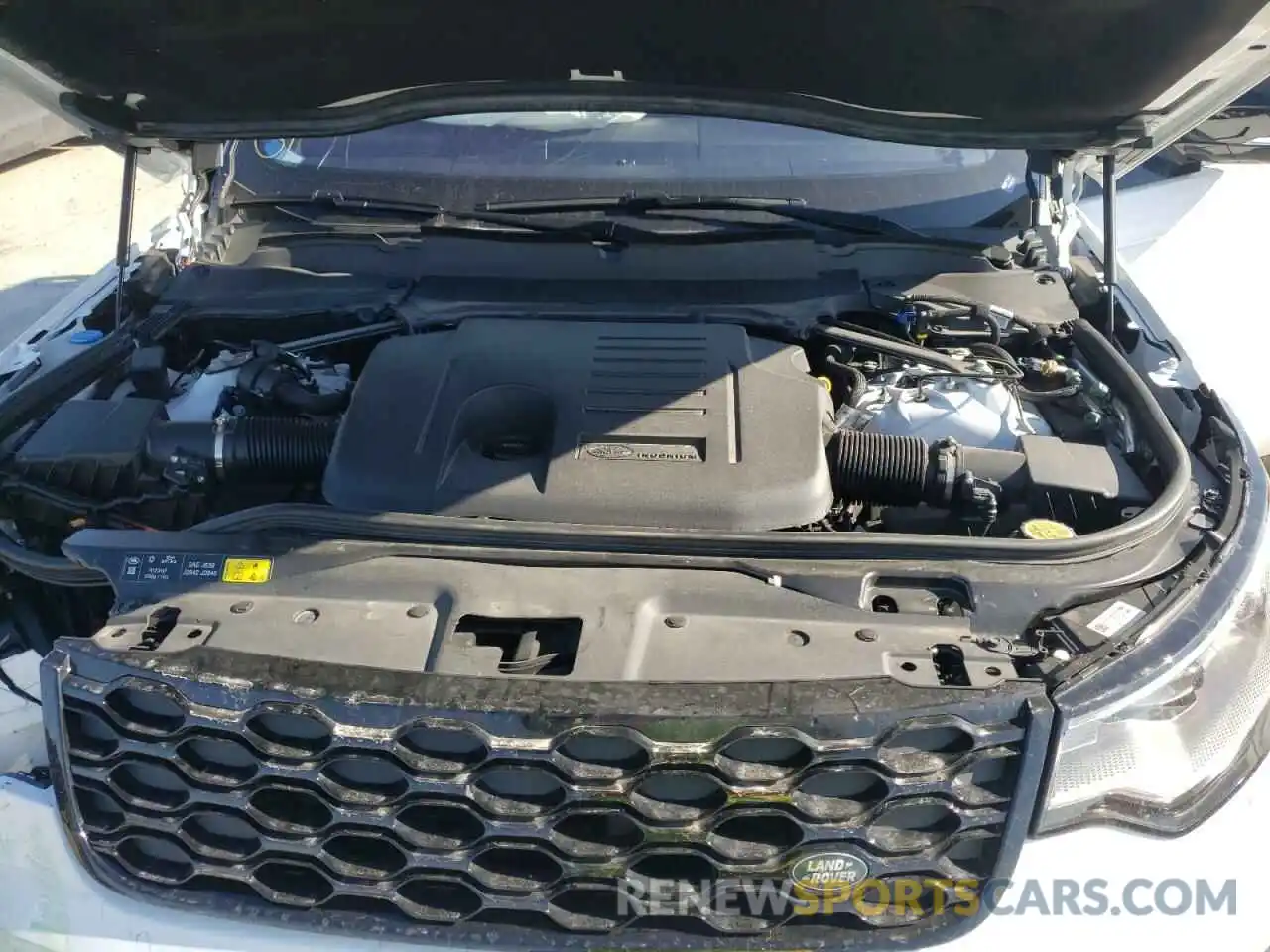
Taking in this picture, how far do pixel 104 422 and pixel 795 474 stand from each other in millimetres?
1343

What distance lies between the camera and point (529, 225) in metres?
2.42

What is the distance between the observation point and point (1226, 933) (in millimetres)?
1493

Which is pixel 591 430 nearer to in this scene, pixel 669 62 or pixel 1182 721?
pixel 669 62

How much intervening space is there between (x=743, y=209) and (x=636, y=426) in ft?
2.90

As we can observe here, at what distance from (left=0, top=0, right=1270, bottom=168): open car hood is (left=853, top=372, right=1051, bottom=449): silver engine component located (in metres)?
0.49

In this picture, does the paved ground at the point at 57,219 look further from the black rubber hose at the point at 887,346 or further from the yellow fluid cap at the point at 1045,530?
the yellow fluid cap at the point at 1045,530

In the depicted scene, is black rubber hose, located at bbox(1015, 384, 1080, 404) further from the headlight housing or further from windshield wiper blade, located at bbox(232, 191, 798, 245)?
windshield wiper blade, located at bbox(232, 191, 798, 245)

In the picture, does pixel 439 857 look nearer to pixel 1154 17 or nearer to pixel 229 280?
pixel 229 280

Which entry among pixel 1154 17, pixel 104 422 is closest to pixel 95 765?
pixel 104 422

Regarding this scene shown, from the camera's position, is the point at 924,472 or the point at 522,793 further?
the point at 924,472

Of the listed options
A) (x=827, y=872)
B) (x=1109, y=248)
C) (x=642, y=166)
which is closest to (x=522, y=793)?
(x=827, y=872)

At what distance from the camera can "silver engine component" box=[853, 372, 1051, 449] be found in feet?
6.70

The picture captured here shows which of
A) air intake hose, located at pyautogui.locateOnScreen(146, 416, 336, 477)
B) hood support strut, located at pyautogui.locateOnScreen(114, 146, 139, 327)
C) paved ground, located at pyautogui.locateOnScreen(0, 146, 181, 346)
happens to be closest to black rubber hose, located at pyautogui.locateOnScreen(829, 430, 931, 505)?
air intake hose, located at pyautogui.locateOnScreen(146, 416, 336, 477)

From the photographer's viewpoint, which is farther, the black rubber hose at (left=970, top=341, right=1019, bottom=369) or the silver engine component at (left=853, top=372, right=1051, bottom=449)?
the black rubber hose at (left=970, top=341, right=1019, bottom=369)
